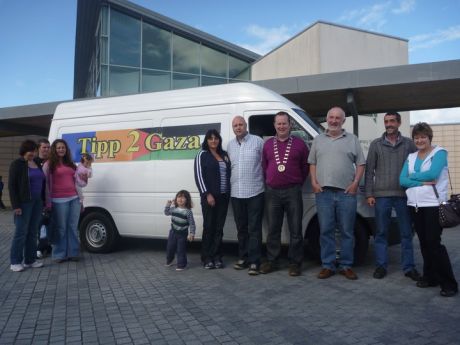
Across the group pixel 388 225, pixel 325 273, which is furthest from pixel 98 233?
pixel 388 225

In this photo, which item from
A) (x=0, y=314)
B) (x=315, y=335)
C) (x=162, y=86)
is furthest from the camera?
(x=162, y=86)

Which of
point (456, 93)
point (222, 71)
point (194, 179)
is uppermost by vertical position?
point (222, 71)

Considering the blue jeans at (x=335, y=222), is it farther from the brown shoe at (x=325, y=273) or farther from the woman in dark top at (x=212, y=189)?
the woman in dark top at (x=212, y=189)

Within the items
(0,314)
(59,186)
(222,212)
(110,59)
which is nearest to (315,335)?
(222,212)

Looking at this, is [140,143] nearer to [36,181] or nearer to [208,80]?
[36,181]

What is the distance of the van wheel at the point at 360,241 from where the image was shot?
19.1ft

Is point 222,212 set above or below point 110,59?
below

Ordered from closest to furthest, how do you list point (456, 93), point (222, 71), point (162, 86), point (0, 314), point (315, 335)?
point (315, 335) < point (0, 314) < point (456, 93) < point (162, 86) < point (222, 71)

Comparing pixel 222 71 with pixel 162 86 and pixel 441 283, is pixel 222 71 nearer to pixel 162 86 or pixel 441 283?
pixel 162 86

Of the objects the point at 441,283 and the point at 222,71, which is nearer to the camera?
the point at 441,283

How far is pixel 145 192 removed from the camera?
6.79 meters

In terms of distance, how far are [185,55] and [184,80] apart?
149cm

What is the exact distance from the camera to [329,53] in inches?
910

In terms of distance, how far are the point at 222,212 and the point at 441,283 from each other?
→ 2783 mm
